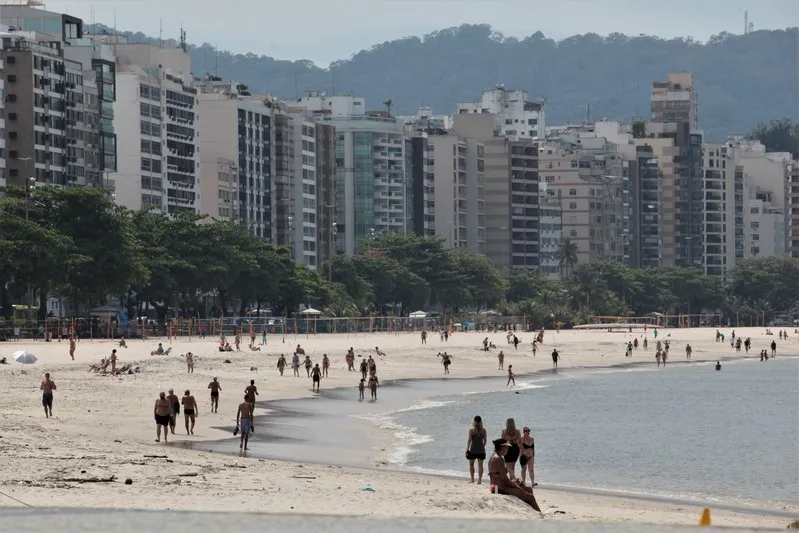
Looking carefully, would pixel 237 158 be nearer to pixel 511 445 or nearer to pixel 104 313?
pixel 104 313

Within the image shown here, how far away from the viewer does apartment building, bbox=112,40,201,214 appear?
162875 mm

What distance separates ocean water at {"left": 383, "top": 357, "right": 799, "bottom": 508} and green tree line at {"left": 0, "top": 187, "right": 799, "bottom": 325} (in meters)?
32.2

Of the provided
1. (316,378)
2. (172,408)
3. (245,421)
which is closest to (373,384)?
(316,378)

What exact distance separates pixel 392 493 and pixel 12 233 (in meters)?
79.2

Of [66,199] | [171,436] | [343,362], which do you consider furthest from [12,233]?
[171,436]

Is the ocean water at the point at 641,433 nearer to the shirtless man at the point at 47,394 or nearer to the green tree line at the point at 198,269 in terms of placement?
the shirtless man at the point at 47,394

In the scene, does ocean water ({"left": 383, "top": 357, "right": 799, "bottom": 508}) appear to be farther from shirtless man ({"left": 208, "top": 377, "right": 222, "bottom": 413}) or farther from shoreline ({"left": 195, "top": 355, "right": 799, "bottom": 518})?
shirtless man ({"left": 208, "top": 377, "right": 222, "bottom": 413})

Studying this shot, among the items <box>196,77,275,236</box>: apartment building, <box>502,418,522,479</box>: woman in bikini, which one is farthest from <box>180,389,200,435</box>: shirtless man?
<box>196,77,275,236</box>: apartment building

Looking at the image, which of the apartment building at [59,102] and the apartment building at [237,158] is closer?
the apartment building at [59,102]

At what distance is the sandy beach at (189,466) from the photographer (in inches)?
1158

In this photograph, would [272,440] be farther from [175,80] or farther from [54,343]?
[175,80]

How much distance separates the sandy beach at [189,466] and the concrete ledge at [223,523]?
1611 mm

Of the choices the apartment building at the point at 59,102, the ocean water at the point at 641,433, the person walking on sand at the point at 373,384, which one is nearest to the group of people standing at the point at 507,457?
the ocean water at the point at 641,433

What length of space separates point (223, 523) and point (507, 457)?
38.9 ft
